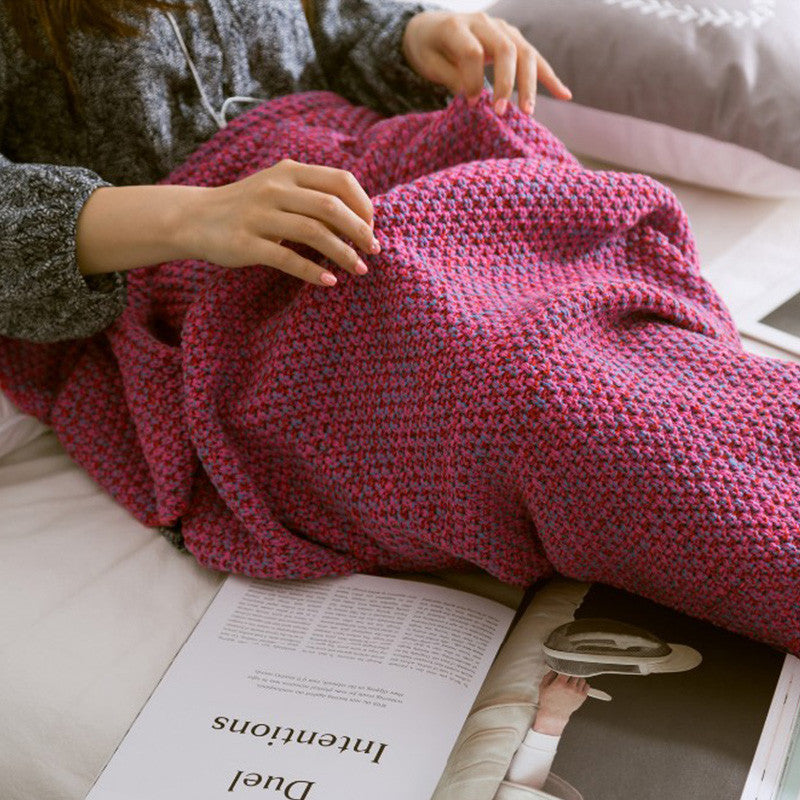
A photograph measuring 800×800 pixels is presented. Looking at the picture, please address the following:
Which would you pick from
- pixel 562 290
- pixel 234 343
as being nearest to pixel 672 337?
pixel 562 290

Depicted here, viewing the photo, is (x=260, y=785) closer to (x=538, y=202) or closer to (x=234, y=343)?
(x=234, y=343)

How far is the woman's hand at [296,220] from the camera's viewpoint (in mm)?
710

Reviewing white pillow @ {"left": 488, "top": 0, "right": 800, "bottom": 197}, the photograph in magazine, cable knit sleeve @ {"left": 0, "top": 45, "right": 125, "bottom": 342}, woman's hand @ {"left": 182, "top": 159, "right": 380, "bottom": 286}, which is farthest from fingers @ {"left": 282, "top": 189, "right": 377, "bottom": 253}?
white pillow @ {"left": 488, "top": 0, "right": 800, "bottom": 197}

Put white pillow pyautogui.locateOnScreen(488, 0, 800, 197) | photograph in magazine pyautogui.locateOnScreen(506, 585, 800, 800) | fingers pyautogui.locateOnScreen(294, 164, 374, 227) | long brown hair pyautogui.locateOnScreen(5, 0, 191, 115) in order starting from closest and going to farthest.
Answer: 1. photograph in magazine pyautogui.locateOnScreen(506, 585, 800, 800)
2. fingers pyautogui.locateOnScreen(294, 164, 374, 227)
3. long brown hair pyautogui.locateOnScreen(5, 0, 191, 115)
4. white pillow pyautogui.locateOnScreen(488, 0, 800, 197)

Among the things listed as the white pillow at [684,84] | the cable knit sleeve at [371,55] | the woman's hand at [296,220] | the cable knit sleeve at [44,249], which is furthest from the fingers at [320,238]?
the white pillow at [684,84]

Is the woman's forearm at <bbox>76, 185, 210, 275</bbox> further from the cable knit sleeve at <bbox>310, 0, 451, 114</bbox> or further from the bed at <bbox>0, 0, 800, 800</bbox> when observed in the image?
the cable knit sleeve at <bbox>310, 0, 451, 114</bbox>

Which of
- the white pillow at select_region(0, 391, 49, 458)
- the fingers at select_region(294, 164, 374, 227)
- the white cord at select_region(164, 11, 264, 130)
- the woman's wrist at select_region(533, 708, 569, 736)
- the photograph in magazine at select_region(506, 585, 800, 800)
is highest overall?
the fingers at select_region(294, 164, 374, 227)

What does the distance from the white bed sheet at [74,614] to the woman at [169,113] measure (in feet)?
0.48

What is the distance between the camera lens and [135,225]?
0.77 metres

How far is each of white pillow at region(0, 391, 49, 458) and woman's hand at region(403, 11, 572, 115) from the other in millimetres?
467

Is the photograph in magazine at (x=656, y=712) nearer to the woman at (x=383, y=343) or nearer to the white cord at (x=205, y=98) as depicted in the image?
the woman at (x=383, y=343)

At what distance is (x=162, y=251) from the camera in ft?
2.55

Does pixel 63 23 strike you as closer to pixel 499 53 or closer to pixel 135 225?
pixel 135 225

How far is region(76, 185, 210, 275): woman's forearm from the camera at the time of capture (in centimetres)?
77
